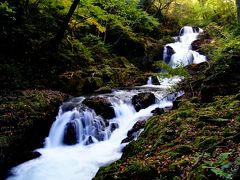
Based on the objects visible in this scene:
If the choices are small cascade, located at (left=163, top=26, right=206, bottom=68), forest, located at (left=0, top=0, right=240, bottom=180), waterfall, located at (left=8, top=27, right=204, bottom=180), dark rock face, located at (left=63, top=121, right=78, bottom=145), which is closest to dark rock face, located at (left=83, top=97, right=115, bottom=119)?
waterfall, located at (left=8, top=27, right=204, bottom=180)

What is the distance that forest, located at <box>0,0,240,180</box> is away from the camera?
17.7ft

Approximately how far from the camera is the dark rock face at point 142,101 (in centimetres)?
1324

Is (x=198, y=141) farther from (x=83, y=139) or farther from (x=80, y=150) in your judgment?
(x=83, y=139)

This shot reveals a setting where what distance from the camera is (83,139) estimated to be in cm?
1084

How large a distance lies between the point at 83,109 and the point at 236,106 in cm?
617

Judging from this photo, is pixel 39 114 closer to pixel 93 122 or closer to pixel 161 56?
pixel 93 122

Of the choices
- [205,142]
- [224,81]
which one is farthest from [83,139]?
[205,142]

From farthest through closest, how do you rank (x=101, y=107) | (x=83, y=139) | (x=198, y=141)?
(x=101, y=107), (x=83, y=139), (x=198, y=141)

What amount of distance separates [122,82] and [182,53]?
758 centimetres

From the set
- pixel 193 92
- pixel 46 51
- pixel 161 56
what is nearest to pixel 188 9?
pixel 161 56

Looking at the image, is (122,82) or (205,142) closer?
(205,142)

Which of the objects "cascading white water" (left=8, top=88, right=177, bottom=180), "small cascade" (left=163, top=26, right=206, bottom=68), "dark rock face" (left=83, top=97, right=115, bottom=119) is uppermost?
"small cascade" (left=163, top=26, right=206, bottom=68)

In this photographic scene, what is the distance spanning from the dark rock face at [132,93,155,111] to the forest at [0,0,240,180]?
1.06m

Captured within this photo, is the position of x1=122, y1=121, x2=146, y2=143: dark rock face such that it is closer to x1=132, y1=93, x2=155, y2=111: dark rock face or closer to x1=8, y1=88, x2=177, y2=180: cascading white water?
x1=8, y1=88, x2=177, y2=180: cascading white water
